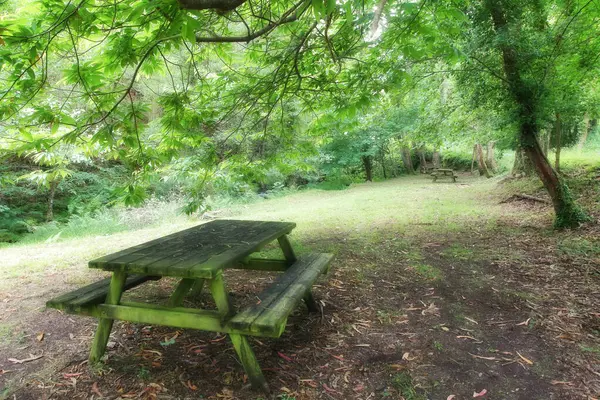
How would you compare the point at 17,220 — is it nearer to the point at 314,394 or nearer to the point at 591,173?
the point at 314,394

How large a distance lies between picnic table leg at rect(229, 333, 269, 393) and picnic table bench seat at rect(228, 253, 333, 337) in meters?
0.16

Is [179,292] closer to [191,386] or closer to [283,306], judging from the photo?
[191,386]

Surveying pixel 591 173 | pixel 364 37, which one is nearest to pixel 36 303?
pixel 364 37

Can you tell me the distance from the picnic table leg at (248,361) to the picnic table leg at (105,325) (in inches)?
38.7

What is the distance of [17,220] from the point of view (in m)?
12.8

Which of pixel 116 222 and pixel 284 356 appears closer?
pixel 284 356

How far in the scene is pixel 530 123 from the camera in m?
6.00

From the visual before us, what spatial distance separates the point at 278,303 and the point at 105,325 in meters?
1.41

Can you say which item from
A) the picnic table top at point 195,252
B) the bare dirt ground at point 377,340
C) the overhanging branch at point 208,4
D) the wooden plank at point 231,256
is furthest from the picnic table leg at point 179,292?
the overhanging branch at point 208,4

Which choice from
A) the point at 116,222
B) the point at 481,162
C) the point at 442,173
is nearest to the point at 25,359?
the point at 116,222

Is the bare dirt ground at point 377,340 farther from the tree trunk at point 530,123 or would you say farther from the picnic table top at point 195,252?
the tree trunk at point 530,123

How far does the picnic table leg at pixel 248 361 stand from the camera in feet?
7.43

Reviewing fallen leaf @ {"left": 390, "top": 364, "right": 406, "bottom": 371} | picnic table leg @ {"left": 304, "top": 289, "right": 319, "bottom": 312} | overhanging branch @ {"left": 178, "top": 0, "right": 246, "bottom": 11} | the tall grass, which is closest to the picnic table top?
picnic table leg @ {"left": 304, "top": 289, "right": 319, "bottom": 312}

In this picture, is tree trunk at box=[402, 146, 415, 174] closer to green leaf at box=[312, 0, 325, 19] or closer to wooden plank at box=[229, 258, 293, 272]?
wooden plank at box=[229, 258, 293, 272]
